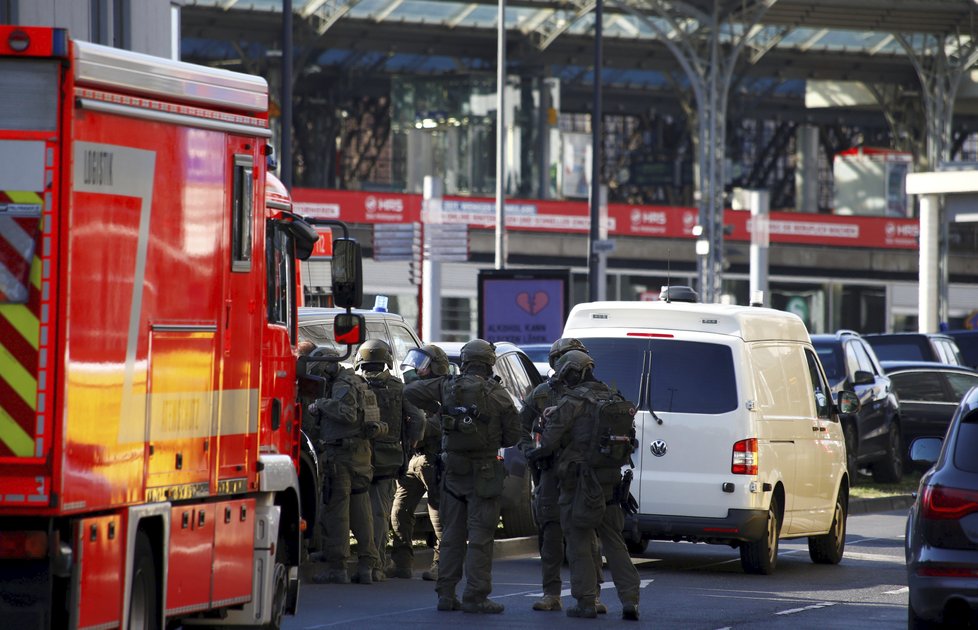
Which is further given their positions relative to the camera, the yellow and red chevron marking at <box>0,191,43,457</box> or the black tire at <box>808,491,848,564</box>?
the black tire at <box>808,491,848,564</box>

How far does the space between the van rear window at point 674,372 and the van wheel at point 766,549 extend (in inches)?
38.3

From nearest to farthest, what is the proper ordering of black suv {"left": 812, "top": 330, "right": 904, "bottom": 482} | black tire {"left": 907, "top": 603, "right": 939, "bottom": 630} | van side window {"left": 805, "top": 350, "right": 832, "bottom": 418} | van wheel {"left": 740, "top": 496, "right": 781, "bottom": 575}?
black tire {"left": 907, "top": 603, "right": 939, "bottom": 630} < van wheel {"left": 740, "top": 496, "right": 781, "bottom": 575} < van side window {"left": 805, "top": 350, "right": 832, "bottom": 418} < black suv {"left": 812, "top": 330, "right": 904, "bottom": 482}

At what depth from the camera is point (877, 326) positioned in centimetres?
6266

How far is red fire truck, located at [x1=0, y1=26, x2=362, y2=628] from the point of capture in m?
7.12

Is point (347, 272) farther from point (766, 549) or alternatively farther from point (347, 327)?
point (766, 549)

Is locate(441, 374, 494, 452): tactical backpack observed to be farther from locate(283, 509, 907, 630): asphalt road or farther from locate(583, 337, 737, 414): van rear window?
locate(583, 337, 737, 414): van rear window

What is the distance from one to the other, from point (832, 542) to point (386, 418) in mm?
4555

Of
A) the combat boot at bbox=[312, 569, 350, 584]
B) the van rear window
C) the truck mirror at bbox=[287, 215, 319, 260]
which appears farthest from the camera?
the van rear window

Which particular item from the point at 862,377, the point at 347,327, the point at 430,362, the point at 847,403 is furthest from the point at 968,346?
the point at 347,327

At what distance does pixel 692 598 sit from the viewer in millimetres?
13406

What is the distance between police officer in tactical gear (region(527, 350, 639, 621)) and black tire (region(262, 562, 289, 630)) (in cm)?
250

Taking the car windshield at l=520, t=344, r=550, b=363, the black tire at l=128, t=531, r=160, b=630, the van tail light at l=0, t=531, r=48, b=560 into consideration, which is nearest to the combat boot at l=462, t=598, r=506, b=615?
the black tire at l=128, t=531, r=160, b=630

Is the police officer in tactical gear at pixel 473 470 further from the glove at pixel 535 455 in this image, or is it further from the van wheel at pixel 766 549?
the van wheel at pixel 766 549

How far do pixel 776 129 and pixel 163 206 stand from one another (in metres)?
77.2
